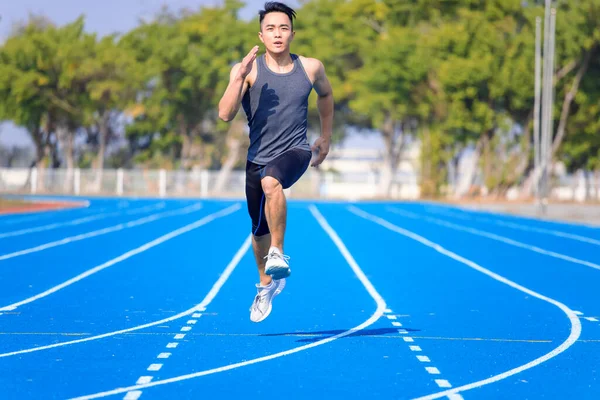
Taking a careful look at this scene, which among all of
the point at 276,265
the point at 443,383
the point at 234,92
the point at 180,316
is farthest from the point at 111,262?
the point at 443,383

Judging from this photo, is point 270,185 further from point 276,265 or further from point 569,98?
point 569,98

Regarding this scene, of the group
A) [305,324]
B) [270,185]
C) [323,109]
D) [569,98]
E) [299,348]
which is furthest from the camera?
[569,98]

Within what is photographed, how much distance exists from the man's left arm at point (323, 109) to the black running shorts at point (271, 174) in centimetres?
22

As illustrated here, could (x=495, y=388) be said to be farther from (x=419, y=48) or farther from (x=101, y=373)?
(x=419, y=48)

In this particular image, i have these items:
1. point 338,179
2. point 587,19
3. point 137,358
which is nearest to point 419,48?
point 587,19

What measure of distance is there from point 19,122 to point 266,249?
69.0 metres

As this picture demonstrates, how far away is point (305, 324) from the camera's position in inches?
388

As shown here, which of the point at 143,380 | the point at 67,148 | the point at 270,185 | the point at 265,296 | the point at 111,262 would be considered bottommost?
the point at 111,262

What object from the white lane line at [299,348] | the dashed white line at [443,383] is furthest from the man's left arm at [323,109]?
the dashed white line at [443,383]

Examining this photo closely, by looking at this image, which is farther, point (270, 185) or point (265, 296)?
point (265, 296)

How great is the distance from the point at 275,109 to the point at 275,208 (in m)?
0.69

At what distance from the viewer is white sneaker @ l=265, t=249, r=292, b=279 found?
7332 millimetres

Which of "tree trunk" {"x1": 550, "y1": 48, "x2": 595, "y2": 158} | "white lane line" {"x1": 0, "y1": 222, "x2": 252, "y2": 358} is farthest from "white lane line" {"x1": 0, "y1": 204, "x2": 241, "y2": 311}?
"tree trunk" {"x1": 550, "y1": 48, "x2": 595, "y2": 158}

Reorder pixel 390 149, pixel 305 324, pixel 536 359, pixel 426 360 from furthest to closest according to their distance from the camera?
pixel 390 149
pixel 305 324
pixel 536 359
pixel 426 360
